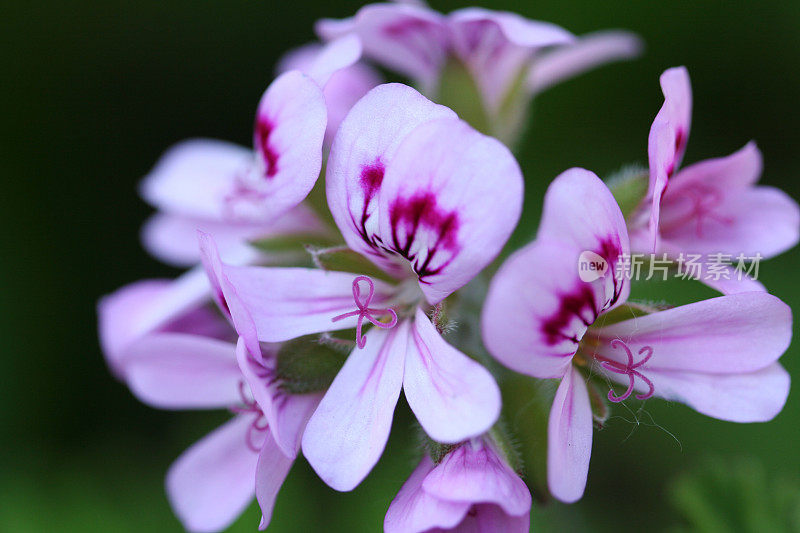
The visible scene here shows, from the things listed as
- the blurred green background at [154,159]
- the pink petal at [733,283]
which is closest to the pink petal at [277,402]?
the pink petal at [733,283]

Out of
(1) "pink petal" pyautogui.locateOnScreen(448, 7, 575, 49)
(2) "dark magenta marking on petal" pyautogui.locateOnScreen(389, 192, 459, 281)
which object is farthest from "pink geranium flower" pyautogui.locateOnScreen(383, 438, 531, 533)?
(1) "pink petal" pyautogui.locateOnScreen(448, 7, 575, 49)

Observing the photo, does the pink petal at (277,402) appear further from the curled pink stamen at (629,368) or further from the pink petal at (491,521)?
the curled pink stamen at (629,368)

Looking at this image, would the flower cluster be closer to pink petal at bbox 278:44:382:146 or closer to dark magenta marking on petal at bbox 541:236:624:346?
dark magenta marking on petal at bbox 541:236:624:346

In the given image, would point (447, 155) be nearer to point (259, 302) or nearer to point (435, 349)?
point (435, 349)

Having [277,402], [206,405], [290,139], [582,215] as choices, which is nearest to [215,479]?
[206,405]

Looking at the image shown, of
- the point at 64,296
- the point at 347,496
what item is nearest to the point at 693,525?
the point at 347,496
